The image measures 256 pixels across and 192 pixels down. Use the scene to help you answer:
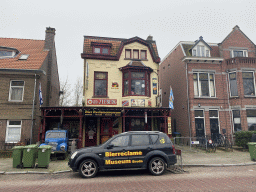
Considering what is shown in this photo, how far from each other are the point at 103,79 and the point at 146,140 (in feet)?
30.5

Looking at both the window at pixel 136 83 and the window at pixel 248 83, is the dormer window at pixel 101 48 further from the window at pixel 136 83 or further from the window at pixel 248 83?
the window at pixel 248 83

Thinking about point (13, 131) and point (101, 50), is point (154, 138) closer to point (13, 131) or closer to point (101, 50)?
point (101, 50)

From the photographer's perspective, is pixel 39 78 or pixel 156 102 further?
pixel 156 102

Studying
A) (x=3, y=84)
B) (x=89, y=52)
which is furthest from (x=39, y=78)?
(x=89, y=52)

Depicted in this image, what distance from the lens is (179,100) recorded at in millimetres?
19656

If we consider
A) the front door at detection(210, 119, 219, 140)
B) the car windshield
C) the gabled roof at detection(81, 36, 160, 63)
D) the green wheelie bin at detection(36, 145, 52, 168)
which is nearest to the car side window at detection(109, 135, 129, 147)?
the green wheelie bin at detection(36, 145, 52, 168)

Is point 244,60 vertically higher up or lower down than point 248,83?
higher up

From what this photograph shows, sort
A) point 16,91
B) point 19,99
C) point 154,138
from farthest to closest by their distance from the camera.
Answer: point 16,91 → point 19,99 → point 154,138

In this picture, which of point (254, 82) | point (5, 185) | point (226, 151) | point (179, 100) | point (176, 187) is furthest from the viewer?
point (179, 100)

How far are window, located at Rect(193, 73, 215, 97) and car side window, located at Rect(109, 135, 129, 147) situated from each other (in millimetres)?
11996

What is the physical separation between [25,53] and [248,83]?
2141cm

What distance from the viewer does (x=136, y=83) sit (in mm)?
16453

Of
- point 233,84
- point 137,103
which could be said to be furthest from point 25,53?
point 233,84

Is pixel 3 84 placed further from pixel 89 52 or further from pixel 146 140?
pixel 146 140
